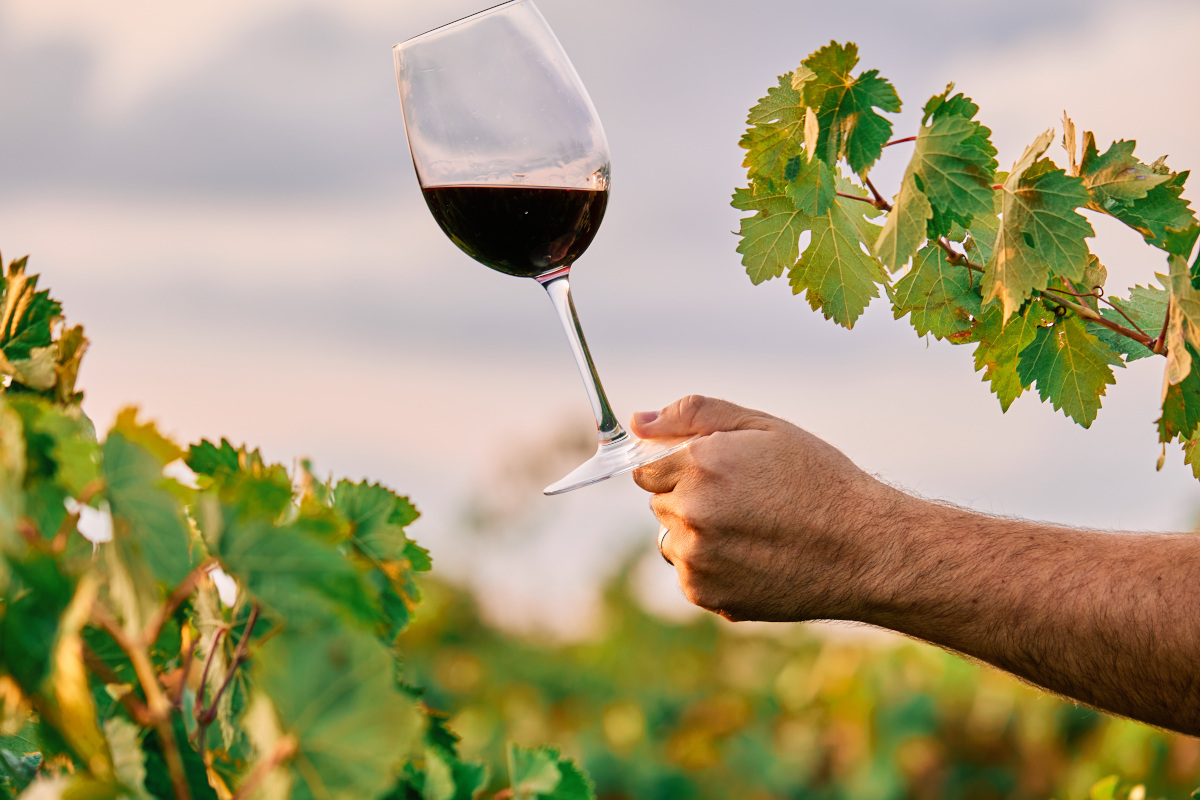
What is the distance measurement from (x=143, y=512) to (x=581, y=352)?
1.42m

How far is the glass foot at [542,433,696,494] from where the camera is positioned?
78.1 inches

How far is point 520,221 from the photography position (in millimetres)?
2047

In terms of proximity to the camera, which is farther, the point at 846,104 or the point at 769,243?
the point at 769,243

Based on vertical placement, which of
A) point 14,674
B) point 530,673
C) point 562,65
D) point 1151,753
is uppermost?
point 562,65

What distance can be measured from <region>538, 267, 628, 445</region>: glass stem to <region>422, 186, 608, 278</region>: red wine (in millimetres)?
37

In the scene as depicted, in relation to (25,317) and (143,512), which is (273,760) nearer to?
(143,512)

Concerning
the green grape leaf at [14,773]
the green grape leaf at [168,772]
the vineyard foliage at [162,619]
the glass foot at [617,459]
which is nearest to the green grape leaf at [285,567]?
the vineyard foliage at [162,619]

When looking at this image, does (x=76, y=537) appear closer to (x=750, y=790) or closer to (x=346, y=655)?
(x=346, y=655)

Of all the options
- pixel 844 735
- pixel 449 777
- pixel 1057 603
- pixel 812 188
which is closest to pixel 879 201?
pixel 812 188

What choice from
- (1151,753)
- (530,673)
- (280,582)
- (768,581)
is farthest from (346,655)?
(530,673)

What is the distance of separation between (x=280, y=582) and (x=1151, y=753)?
20.8 ft

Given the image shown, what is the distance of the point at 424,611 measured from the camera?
11.4 m

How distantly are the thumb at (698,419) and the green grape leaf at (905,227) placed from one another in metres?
0.63

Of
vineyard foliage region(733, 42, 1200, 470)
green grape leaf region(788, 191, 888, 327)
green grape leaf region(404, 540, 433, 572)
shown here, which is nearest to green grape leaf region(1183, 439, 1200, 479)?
vineyard foliage region(733, 42, 1200, 470)
